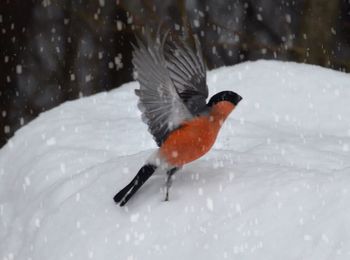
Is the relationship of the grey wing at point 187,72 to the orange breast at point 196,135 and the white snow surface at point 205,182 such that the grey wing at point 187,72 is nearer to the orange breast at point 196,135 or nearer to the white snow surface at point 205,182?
the orange breast at point 196,135

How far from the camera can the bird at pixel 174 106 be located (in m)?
2.78

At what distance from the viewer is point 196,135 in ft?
9.15

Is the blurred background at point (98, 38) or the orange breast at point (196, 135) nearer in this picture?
the orange breast at point (196, 135)

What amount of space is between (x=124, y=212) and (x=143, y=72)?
56cm

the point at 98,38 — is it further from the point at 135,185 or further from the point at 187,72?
the point at 135,185

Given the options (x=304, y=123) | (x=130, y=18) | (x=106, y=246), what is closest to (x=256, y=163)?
(x=106, y=246)

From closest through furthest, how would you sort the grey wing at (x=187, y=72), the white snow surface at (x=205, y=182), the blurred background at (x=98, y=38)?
the white snow surface at (x=205, y=182) < the grey wing at (x=187, y=72) < the blurred background at (x=98, y=38)

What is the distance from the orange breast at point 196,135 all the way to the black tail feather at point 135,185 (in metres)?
0.12

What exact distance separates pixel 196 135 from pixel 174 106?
0.15 m

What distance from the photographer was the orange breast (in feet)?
9.16

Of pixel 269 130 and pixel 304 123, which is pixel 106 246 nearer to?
pixel 269 130

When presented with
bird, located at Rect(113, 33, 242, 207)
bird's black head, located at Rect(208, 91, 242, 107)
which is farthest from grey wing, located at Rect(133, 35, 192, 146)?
bird's black head, located at Rect(208, 91, 242, 107)

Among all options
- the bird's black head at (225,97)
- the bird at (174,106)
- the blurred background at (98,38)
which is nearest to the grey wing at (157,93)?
the bird at (174,106)

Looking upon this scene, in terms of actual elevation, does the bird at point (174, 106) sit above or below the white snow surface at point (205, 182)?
above
